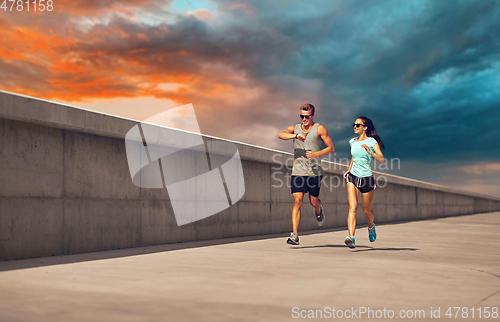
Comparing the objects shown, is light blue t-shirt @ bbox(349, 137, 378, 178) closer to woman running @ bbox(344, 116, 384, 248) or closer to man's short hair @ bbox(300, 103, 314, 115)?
woman running @ bbox(344, 116, 384, 248)

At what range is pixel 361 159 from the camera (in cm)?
791

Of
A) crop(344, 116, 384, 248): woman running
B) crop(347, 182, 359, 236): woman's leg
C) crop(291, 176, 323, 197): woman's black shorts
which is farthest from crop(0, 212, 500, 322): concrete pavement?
crop(291, 176, 323, 197): woman's black shorts

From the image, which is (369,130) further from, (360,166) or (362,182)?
(362,182)

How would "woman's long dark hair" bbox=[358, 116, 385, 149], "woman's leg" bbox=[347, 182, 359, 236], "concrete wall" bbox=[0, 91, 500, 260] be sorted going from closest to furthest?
"concrete wall" bbox=[0, 91, 500, 260], "woman's leg" bbox=[347, 182, 359, 236], "woman's long dark hair" bbox=[358, 116, 385, 149]

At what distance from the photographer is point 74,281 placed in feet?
14.6

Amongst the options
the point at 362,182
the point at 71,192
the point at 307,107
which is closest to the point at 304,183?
the point at 362,182

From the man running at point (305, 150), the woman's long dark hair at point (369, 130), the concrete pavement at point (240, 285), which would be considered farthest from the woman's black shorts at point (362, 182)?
the concrete pavement at point (240, 285)

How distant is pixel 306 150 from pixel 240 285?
161 inches

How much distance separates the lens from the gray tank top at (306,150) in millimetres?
8086

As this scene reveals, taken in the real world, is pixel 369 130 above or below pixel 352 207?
above

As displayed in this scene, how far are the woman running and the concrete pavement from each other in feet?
2.75

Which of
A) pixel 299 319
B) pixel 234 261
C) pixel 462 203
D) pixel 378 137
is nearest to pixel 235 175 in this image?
pixel 378 137

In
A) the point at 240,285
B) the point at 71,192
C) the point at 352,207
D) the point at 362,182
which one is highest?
the point at 362,182

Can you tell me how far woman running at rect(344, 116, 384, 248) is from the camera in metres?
7.86
